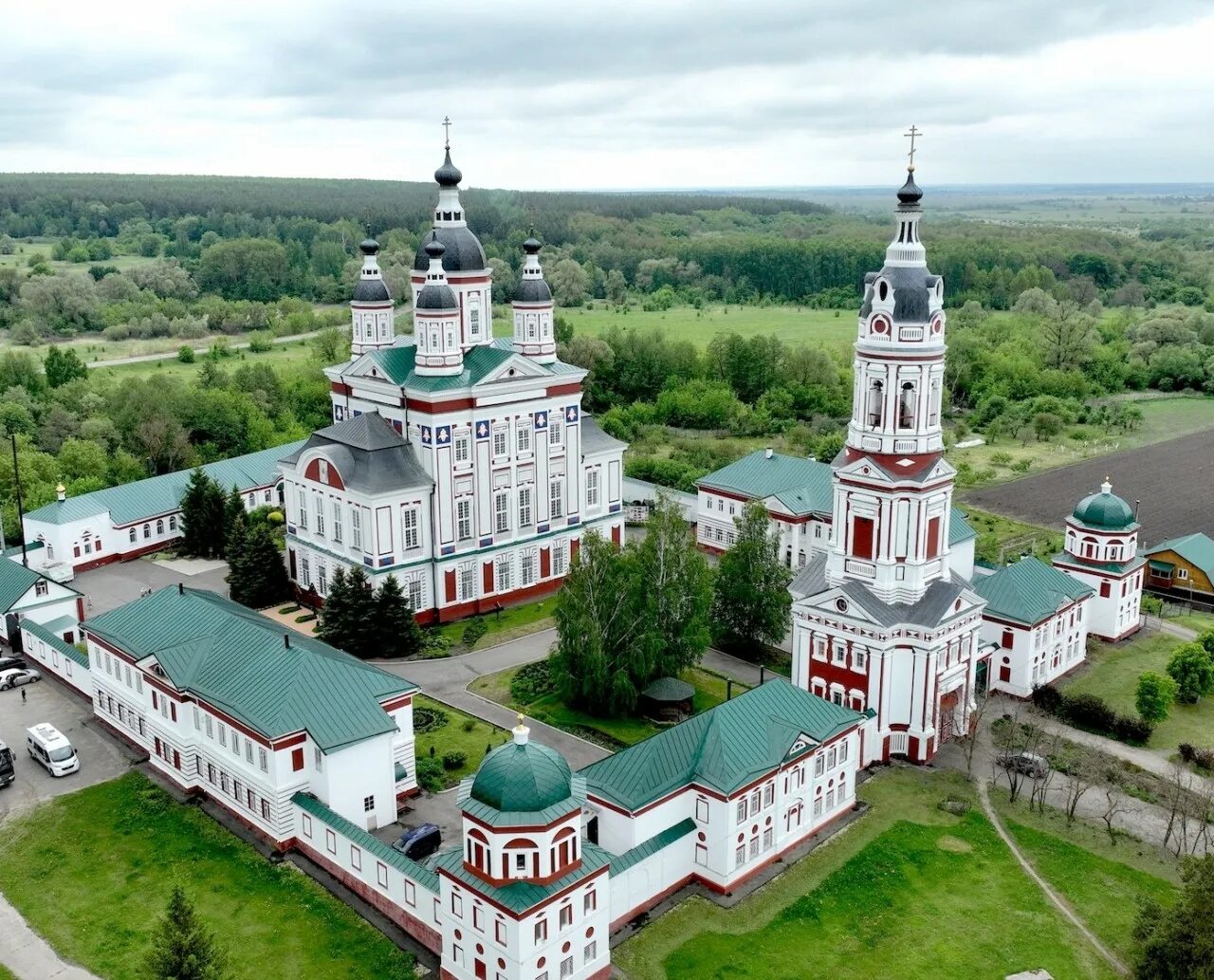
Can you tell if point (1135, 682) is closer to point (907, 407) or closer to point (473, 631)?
point (907, 407)

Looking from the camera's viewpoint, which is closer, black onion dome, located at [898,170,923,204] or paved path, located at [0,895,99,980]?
paved path, located at [0,895,99,980]


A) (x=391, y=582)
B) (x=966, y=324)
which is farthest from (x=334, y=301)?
(x=391, y=582)

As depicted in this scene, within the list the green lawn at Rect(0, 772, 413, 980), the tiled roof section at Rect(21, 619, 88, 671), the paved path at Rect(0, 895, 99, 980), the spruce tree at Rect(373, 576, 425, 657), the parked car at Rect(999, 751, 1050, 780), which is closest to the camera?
the paved path at Rect(0, 895, 99, 980)

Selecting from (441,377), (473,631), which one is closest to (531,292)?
(441,377)

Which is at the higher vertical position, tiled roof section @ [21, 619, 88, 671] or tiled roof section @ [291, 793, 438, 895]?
tiled roof section @ [21, 619, 88, 671]

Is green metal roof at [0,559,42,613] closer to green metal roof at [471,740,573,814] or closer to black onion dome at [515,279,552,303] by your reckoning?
black onion dome at [515,279,552,303]

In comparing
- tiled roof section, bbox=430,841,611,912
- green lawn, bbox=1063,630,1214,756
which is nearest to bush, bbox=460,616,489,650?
tiled roof section, bbox=430,841,611,912

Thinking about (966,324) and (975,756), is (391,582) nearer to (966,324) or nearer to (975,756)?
(975,756)

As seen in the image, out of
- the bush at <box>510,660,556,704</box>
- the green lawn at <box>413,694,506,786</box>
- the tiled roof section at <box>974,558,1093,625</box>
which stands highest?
the tiled roof section at <box>974,558,1093,625</box>
